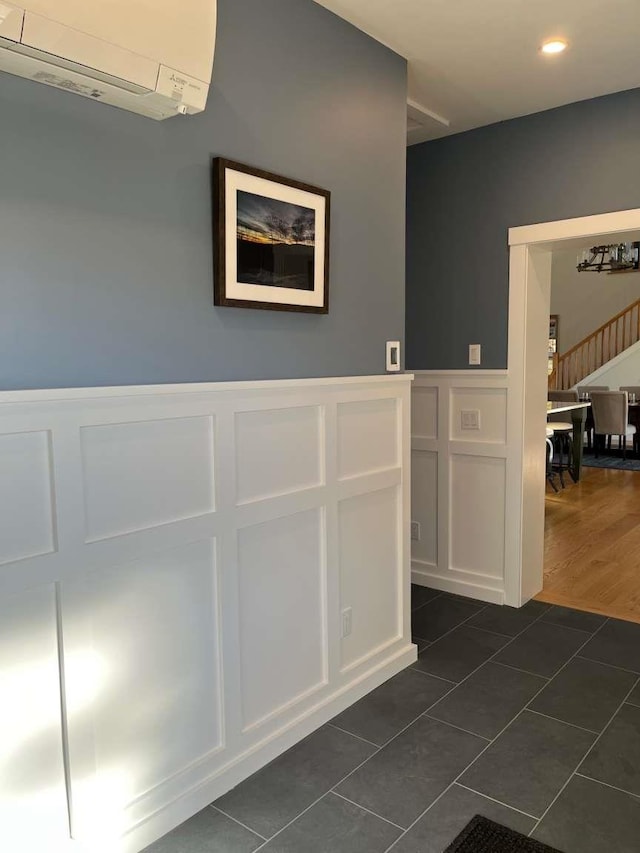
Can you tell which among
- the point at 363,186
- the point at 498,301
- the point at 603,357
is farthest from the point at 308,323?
the point at 603,357

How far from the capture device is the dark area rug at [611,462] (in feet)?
26.1

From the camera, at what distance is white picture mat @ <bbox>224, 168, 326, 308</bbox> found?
77.0 inches

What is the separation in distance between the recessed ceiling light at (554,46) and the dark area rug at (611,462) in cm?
623

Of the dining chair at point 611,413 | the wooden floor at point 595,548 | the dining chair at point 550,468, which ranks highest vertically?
the dining chair at point 611,413

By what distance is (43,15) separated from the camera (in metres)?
1.28

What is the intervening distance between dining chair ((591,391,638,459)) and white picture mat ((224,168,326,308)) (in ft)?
22.9

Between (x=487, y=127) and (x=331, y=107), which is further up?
(x=487, y=127)

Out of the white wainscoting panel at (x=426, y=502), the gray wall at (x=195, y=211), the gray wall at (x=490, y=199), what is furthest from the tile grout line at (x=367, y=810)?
the gray wall at (x=490, y=199)

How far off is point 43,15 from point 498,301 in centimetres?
266

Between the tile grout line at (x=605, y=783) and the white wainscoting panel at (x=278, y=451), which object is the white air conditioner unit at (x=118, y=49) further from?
the tile grout line at (x=605, y=783)

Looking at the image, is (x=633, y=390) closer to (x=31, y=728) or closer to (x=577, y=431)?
(x=577, y=431)

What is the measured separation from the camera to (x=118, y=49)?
1408mm

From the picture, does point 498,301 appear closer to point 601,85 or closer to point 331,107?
point 601,85

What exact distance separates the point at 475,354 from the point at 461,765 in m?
2.13
